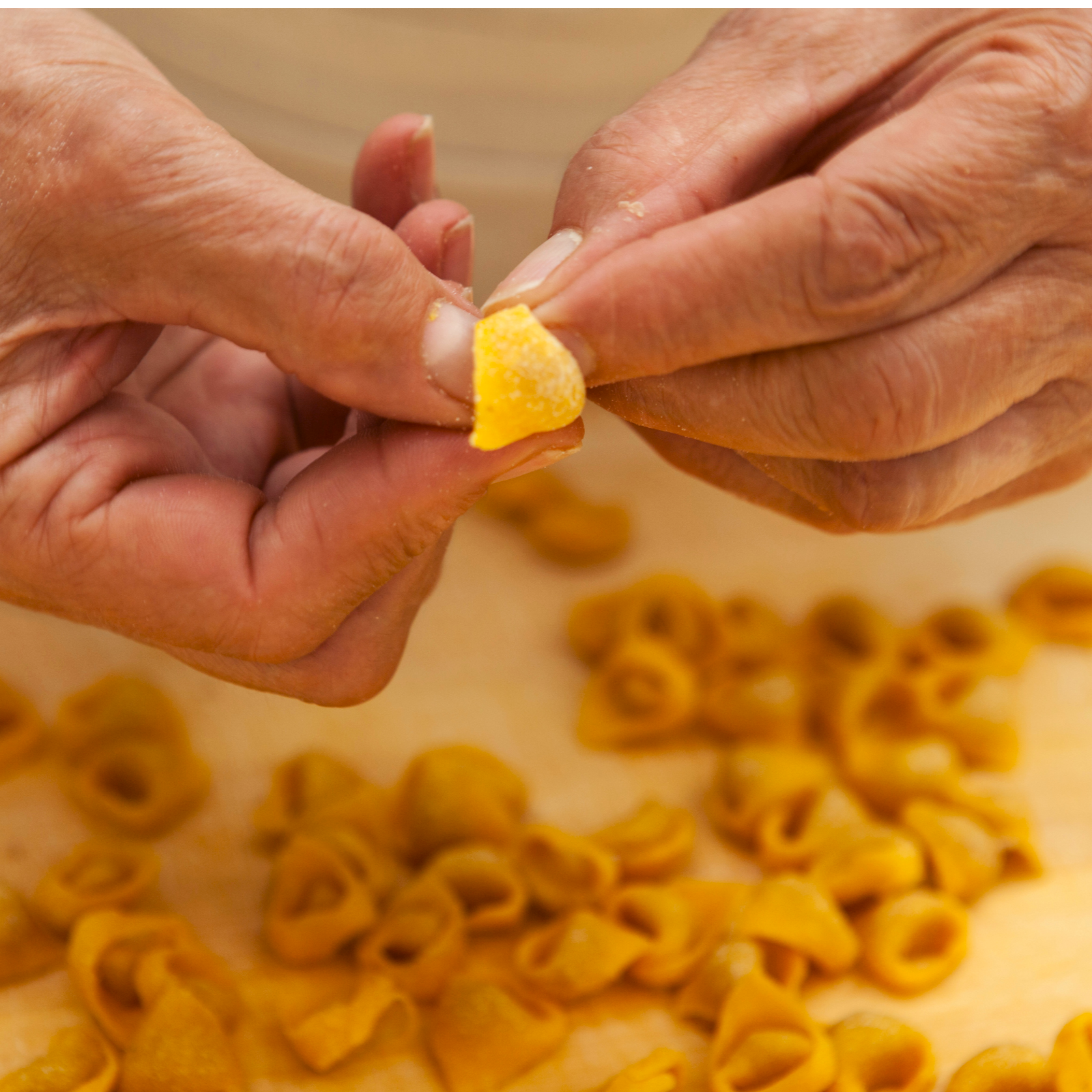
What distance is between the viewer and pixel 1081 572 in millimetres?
1414

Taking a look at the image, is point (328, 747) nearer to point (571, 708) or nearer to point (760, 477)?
point (571, 708)

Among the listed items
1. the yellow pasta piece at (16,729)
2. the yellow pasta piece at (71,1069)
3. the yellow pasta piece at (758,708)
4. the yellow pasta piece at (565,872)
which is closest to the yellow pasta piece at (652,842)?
the yellow pasta piece at (565,872)

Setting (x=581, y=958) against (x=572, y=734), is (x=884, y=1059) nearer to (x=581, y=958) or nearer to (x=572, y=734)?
(x=581, y=958)

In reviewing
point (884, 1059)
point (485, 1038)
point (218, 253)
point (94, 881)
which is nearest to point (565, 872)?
point (485, 1038)

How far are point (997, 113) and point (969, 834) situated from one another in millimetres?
644

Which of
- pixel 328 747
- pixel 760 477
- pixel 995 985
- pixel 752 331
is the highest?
pixel 752 331

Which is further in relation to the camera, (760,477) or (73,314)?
(760,477)

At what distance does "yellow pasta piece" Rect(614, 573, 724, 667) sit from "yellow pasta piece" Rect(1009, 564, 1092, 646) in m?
0.38

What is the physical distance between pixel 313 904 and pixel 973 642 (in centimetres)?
78

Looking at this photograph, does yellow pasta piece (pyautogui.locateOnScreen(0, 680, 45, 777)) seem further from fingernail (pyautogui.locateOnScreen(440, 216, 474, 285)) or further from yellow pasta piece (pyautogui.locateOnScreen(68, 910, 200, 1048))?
fingernail (pyautogui.locateOnScreen(440, 216, 474, 285))

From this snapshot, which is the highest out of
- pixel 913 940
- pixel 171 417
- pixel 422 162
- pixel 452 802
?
pixel 422 162

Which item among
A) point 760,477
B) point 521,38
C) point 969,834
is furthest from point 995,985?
point 521,38

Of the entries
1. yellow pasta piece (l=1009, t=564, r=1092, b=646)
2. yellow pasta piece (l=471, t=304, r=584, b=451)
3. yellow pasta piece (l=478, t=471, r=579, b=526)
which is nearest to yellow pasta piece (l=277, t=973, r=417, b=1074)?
yellow pasta piece (l=471, t=304, r=584, b=451)

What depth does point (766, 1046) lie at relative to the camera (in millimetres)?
923
